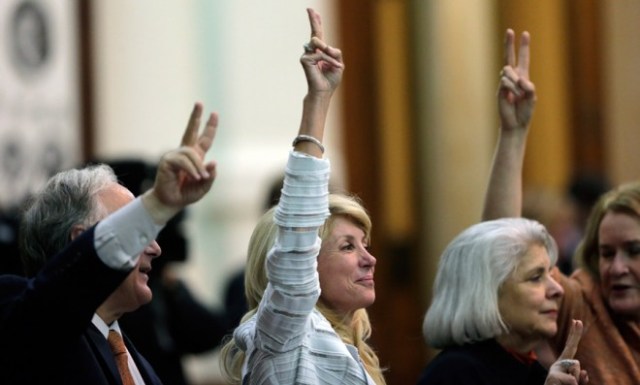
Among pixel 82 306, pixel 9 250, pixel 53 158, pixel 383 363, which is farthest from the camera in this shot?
pixel 383 363

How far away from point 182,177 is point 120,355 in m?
0.68

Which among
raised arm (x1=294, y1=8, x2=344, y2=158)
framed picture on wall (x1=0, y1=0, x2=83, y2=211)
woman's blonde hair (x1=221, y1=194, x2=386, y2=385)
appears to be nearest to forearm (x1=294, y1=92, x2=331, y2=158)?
raised arm (x1=294, y1=8, x2=344, y2=158)

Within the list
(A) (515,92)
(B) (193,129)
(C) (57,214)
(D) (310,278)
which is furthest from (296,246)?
(A) (515,92)

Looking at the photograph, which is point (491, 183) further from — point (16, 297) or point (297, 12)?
point (297, 12)

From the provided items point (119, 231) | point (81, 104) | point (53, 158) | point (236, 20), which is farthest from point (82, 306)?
point (236, 20)

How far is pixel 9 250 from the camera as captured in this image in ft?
17.9

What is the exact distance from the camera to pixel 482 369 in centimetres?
427

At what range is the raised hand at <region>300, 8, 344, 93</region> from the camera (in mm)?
3650

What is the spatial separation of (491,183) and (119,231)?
6.80ft

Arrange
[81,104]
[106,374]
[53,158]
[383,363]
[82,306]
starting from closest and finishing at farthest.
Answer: [82,306], [106,374], [53,158], [81,104], [383,363]

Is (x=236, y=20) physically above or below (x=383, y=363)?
above

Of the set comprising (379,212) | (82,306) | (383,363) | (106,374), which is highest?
(82,306)

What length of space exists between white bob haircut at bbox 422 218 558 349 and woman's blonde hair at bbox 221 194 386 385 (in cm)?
36

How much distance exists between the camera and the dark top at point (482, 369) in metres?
4.25
